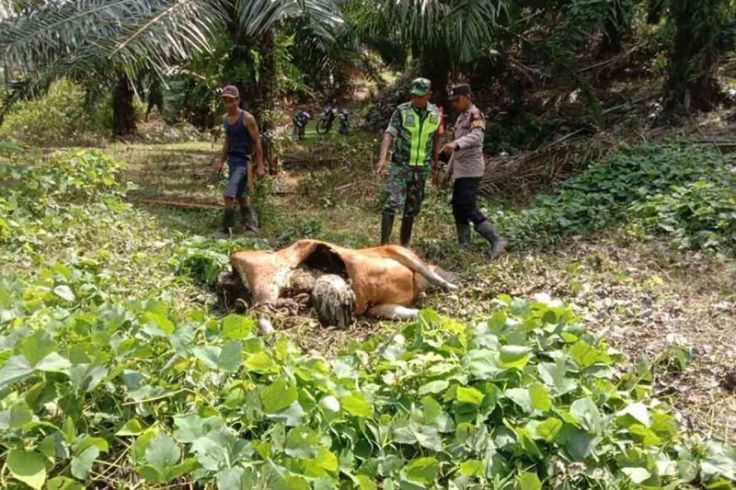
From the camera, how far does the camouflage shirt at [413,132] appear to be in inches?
227

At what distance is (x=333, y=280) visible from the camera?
14.9ft

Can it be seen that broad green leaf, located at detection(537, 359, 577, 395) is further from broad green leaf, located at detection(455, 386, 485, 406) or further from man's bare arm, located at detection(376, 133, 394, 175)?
man's bare arm, located at detection(376, 133, 394, 175)

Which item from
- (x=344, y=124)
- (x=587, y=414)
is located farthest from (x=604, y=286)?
(x=344, y=124)

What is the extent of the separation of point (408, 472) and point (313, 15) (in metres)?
6.39

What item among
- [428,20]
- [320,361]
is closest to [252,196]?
[428,20]

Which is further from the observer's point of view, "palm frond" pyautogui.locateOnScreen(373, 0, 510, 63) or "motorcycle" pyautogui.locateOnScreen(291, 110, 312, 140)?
"motorcycle" pyautogui.locateOnScreen(291, 110, 312, 140)

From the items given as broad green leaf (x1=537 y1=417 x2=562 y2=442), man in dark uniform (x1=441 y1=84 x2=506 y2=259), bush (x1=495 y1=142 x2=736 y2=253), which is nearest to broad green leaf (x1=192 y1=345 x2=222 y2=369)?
broad green leaf (x1=537 y1=417 x2=562 y2=442)

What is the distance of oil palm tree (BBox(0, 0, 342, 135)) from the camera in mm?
6988

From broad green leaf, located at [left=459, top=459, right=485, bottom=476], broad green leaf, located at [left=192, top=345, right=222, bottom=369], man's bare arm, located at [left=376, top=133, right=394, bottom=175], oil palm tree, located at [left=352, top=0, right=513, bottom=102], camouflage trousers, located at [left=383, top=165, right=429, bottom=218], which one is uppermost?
oil palm tree, located at [left=352, top=0, right=513, bottom=102]

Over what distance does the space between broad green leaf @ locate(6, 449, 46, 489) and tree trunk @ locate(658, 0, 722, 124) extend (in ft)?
30.7

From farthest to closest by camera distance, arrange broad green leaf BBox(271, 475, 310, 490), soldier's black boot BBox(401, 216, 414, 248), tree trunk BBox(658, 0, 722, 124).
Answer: tree trunk BBox(658, 0, 722, 124), soldier's black boot BBox(401, 216, 414, 248), broad green leaf BBox(271, 475, 310, 490)

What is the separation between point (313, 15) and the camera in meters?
7.51

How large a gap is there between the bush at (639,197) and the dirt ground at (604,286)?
38 cm

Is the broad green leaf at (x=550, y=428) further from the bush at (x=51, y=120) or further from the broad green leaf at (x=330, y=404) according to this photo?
the bush at (x=51, y=120)
